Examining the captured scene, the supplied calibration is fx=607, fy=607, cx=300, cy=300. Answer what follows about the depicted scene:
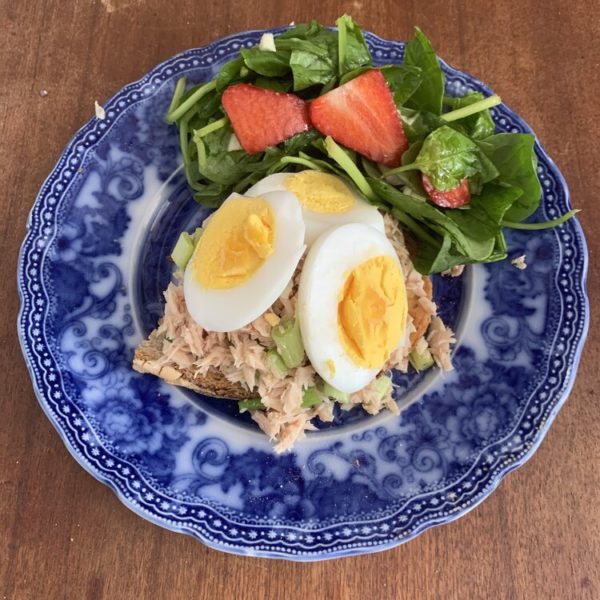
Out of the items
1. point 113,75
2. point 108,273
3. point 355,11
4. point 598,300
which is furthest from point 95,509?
point 355,11

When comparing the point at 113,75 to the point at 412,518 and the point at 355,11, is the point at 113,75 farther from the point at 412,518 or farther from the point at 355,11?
the point at 412,518

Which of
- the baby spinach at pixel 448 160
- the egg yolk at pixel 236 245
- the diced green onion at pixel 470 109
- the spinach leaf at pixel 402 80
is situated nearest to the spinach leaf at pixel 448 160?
the baby spinach at pixel 448 160

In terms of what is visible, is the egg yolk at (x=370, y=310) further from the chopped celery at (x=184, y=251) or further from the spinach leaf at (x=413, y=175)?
the chopped celery at (x=184, y=251)

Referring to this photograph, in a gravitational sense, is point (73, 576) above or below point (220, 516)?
below

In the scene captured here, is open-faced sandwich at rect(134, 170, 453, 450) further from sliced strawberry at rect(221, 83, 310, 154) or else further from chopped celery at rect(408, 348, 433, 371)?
sliced strawberry at rect(221, 83, 310, 154)

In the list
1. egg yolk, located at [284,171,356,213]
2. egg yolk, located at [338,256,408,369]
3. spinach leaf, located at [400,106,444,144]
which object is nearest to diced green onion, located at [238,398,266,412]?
egg yolk, located at [338,256,408,369]

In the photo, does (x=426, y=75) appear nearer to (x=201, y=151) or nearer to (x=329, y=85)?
(x=329, y=85)

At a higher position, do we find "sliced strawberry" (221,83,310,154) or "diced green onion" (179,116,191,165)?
"sliced strawberry" (221,83,310,154)
